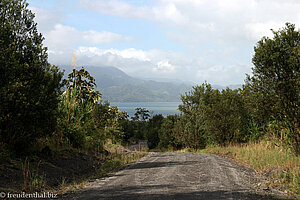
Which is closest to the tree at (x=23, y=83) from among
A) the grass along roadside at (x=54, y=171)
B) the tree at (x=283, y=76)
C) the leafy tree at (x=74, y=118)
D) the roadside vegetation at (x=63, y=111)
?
the roadside vegetation at (x=63, y=111)

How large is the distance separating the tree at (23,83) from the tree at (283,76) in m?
7.28

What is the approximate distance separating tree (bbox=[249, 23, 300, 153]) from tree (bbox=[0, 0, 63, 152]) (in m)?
7.28

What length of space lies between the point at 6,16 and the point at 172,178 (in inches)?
260

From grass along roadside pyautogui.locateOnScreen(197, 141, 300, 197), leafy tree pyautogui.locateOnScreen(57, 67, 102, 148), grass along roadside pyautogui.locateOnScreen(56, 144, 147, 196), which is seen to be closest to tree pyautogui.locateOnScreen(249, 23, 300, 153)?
grass along roadside pyautogui.locateOnScreen(197, 141, 300, 197)

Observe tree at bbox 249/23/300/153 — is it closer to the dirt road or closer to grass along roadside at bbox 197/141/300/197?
grass along roadside at bbox 197/141/300/197

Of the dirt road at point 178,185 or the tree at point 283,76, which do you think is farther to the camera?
the tree at point 283,76

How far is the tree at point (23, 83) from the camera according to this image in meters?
6.14

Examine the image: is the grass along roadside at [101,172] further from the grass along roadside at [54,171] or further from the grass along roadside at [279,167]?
the grass along roadside at [279,167]

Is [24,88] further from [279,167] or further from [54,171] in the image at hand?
[279,167]

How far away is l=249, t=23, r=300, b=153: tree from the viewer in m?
8.38

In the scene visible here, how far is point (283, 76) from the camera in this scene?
8.58 meters

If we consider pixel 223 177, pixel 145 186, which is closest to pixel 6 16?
pixel 145 186

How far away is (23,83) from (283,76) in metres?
8.43

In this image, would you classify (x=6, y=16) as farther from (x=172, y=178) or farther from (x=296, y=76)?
(x=296, y=76)
